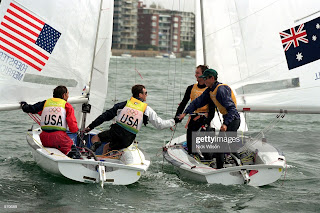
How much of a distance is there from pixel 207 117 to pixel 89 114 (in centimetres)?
181

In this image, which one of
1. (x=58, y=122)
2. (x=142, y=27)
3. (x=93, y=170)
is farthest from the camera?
(x=142, y=27)

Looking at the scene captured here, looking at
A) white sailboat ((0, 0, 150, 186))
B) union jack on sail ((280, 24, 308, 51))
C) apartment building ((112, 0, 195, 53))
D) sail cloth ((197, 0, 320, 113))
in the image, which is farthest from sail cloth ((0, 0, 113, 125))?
apartment building ((112, 0, 195, 53))

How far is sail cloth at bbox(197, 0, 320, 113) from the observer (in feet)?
21.0

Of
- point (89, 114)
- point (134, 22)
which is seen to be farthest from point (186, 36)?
point (89, 114)

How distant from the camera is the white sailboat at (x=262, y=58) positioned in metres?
6.33

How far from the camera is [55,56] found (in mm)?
6914

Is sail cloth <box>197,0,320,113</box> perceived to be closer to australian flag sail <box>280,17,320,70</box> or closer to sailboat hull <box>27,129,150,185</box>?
australian flag sail <box>280,17,320,70</box>

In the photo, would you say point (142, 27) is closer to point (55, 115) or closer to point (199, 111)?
point (199, 111)

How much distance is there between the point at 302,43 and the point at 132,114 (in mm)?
1969

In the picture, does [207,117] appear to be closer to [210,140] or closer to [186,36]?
[210,140]

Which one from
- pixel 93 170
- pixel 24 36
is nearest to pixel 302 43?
pixel 93 170

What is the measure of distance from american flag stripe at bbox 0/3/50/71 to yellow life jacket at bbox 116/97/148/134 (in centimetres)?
131

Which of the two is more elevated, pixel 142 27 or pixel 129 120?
pixel 142 27

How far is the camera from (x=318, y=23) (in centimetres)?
638
